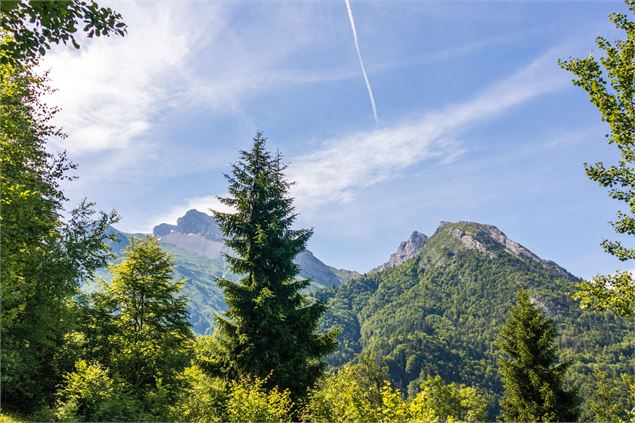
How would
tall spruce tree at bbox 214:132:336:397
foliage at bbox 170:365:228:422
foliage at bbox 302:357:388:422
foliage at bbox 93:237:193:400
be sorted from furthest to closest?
foliage at bbox 93:237:193:400 < tall spruce tree at bbox 214:132:336:397 < foliage at bbox 170:365:228:422 < foliage at bbox 302:357:388:422

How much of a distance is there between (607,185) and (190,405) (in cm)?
1670

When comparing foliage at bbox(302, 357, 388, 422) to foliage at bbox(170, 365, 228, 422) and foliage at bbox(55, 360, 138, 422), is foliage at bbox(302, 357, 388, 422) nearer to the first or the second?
foliage at bbox(170, 365, 228, 422)

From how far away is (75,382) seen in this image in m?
15.2

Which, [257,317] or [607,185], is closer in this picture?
[607,185]

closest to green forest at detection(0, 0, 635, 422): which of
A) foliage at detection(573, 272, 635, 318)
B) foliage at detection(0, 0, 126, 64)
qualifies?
foliage at detection(573, 272, 635, 318)

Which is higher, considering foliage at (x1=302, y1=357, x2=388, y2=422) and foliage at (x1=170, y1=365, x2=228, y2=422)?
foliage at (x1=302, y1=357, x2=388, y2=422)

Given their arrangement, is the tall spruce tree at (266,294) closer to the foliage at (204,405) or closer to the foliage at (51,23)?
the foliage at (204,405)

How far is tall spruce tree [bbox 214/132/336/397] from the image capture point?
60.0 feet

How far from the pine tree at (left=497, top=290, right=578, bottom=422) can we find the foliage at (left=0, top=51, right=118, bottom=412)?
24.6 m

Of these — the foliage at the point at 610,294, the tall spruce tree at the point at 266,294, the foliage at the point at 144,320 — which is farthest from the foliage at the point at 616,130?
the foliage at the point at 144,320

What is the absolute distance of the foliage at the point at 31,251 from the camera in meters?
12.8

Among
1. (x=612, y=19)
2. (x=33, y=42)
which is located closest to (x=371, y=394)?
(x=33, y=42)

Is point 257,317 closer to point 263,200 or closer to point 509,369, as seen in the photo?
point 263,200

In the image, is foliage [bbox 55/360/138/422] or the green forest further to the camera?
foliage [bbox 55/360/138/422]
